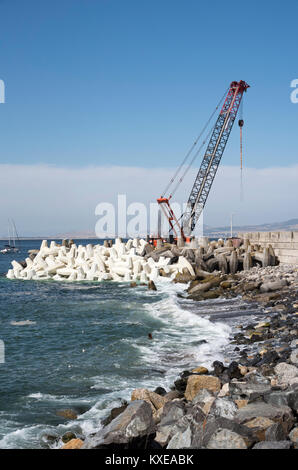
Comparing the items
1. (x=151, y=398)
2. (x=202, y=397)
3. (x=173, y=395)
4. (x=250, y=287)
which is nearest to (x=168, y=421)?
(x=202, y=397)

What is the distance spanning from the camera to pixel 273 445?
4.75m

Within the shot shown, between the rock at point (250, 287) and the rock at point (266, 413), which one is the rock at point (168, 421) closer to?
the rock at point (266, 413)

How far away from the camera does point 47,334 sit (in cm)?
1470

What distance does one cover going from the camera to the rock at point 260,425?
5.03 m

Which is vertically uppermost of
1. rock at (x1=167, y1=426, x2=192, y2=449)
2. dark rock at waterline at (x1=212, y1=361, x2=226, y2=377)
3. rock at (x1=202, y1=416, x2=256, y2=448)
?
rock at (x1=202, y1=416, x2=256, y2=448)

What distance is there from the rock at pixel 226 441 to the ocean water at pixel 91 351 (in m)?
2.96

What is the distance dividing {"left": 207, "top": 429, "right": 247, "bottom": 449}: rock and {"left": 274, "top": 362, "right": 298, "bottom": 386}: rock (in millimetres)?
2351

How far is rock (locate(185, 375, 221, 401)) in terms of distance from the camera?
7547 mm

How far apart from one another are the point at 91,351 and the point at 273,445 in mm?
8358

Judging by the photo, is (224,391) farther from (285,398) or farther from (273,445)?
(273,445)

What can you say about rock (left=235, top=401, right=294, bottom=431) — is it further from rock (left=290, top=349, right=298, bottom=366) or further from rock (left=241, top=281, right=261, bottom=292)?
rock (left=241, top=281, right=261, bottom=292)

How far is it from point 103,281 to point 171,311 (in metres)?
13.9

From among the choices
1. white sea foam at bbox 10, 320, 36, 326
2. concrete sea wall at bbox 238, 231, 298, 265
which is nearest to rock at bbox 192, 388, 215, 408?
white sea foam at bbox 10, 320, 36, 326

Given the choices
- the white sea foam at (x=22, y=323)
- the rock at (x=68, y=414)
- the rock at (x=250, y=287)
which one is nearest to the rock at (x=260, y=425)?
the rock at (x=68, y=414)
